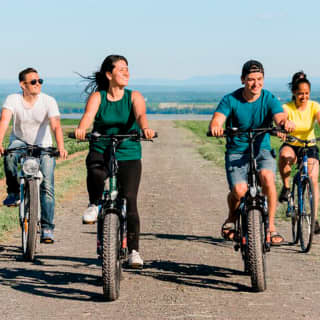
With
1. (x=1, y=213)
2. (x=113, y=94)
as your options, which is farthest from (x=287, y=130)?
(x=1, y=213)

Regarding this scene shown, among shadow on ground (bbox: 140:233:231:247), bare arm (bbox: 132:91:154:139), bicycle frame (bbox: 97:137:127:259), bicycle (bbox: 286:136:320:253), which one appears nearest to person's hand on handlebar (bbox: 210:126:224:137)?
bare arm (bbox: 132:91:154:139)

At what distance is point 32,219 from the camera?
8023 millimetres

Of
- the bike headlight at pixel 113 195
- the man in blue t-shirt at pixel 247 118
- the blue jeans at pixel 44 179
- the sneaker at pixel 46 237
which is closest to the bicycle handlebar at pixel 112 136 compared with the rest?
the bike headlight at pixel 113 195

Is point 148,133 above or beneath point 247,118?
beneath

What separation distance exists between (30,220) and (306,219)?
126 inches

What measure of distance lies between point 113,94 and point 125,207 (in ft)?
3.48

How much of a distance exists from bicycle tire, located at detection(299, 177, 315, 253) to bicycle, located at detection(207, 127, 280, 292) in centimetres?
165

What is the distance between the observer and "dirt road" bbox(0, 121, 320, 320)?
5945 mm

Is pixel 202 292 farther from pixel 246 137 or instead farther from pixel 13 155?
pixel 13 155

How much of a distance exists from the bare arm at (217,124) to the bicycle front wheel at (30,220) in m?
2.21

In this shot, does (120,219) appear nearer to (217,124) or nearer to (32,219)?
(217,124)

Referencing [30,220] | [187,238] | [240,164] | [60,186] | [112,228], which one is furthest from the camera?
[60,186]

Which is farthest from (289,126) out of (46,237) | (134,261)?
(46,237)

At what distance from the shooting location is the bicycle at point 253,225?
635 centimetres
